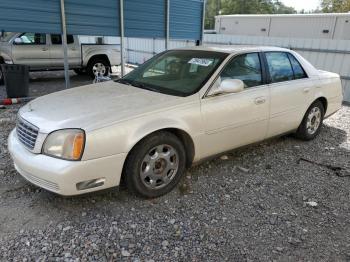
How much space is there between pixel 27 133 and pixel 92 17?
16.0ft

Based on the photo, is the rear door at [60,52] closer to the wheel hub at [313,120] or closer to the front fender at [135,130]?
the wheel hub at [313,120]

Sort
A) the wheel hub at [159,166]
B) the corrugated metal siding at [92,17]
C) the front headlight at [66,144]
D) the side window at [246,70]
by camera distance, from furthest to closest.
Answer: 1. the corrugated metal siding at [92,17]
2. the side window at [246,70]
3. the wheel hub at [159,166]
4. the front headlight at [66,144]

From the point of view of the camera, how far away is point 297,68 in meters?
4.73

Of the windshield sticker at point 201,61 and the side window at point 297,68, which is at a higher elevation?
the windshield sticker at point 201,61

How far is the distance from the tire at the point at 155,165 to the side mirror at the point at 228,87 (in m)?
0.73

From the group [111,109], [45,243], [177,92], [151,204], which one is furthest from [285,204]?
[45,243]

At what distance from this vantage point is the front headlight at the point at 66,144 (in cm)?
268

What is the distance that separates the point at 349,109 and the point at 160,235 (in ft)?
22.1

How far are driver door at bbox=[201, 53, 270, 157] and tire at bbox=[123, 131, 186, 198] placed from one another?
391 millimetres

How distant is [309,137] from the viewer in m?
5.16

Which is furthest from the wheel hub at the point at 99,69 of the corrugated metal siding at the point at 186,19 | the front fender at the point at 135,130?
the front fender at the point at 135,130

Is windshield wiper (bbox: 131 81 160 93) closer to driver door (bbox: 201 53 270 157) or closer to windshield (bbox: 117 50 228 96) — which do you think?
windshield (bbox: 117 50 228 96)

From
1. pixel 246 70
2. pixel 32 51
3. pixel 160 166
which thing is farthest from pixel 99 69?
pixel 160 166

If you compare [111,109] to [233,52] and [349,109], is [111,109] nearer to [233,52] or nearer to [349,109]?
[233,52]
